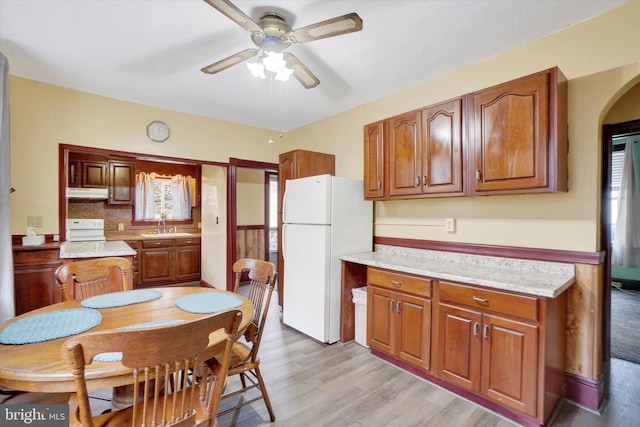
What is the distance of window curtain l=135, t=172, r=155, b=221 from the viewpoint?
17.8 ft

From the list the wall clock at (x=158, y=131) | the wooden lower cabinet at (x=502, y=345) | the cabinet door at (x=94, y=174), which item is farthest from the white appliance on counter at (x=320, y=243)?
the cabinet door at (x=94, y=174)

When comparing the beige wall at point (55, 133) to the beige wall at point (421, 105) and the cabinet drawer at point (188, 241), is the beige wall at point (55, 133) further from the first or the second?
the cabinet drawer at point (188, 241)

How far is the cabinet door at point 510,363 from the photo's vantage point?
1.72 meters

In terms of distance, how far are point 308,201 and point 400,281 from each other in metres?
1.25

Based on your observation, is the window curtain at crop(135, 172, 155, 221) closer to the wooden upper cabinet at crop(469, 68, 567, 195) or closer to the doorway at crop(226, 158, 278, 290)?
the doorway at crop(226, 158, 278, 290)

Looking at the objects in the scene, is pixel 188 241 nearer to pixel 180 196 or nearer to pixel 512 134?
pixel 180 196

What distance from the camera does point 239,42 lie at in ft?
7.51

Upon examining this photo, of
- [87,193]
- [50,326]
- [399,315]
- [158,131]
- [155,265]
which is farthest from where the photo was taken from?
[155,265]

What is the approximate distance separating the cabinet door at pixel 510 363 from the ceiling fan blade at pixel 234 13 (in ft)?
7.56

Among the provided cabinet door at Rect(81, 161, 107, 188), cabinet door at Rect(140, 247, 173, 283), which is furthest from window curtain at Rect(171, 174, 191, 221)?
cabinet door at Rect(81, 161, 107, 188)

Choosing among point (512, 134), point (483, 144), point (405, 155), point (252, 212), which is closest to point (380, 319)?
point (405, 155)

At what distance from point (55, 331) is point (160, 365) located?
2.34ft

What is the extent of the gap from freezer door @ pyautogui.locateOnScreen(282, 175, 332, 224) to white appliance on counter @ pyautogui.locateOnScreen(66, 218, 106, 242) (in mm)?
2811

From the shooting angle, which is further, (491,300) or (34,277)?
(34,277)
